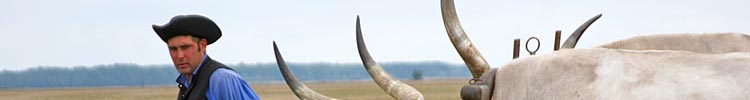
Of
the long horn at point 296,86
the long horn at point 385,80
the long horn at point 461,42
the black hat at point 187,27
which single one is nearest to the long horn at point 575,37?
the long horn at point 461,42

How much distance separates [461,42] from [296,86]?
24.7 inches

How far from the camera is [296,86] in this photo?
509 centimetres

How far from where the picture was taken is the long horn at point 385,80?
496cm

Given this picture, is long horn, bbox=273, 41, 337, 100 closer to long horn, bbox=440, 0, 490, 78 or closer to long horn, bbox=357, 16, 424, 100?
long horn, bbox=357, 16, 424, 100

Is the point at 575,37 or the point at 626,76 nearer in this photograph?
the point at 626,76

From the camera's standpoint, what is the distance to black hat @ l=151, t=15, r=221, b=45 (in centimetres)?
448

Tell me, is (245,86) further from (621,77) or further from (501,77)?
(621,77)

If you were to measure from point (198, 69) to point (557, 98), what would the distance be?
1.23 meters

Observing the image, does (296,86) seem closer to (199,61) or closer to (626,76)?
(199,61)

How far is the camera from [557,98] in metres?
4.11

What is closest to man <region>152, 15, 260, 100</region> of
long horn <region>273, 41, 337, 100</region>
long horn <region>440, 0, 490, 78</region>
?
long horn <region>273, 41, 337, 100</region>

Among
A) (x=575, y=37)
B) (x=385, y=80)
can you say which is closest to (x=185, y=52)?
(x=385, y=80)

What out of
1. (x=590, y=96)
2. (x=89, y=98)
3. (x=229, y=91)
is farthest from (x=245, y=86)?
(x=89, y=98)

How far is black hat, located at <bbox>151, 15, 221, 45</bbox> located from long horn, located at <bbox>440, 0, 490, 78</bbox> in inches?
36.0
